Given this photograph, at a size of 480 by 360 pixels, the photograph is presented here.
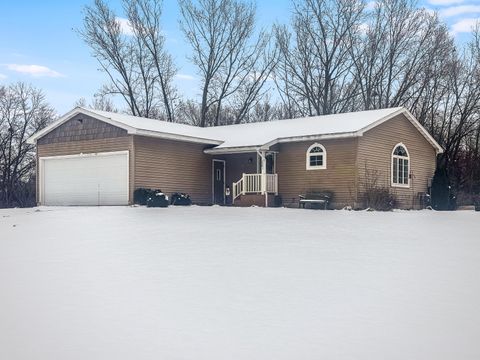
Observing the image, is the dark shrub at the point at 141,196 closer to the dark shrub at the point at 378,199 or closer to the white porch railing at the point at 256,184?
the white porch railing at the point at 256,184

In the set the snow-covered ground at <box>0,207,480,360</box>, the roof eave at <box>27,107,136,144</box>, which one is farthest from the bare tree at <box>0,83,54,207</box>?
the snow-covered ground at <box>0,207,480,360</box>

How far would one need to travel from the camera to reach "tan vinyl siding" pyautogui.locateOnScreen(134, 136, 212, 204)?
22.8 metres

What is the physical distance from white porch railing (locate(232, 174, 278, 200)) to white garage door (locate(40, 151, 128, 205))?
190 inches

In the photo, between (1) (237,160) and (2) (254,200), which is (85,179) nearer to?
(1) (237,160)

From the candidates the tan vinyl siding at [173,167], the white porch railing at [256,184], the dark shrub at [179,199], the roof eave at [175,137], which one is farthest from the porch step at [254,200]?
the roof eave at [175,137]

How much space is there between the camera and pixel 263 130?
87.2 feet

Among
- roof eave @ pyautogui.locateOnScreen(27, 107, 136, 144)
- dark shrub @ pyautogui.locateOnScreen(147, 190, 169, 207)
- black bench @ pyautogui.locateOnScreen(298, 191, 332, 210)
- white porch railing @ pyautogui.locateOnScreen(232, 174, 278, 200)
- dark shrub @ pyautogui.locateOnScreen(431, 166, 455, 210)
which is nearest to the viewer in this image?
dark shrub @ pyautogui.locateOnScreen(147, 190, 169, 207)

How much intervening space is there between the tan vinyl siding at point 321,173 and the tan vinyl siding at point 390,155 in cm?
40

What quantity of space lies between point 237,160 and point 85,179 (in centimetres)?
677

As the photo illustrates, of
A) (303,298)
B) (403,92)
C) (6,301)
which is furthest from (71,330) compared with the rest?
(403,92)

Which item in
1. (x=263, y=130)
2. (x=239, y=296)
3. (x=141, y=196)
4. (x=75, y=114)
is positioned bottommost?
(x=239, y=296)

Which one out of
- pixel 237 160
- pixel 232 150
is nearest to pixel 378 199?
pixel 232 150

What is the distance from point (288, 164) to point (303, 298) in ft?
56.3

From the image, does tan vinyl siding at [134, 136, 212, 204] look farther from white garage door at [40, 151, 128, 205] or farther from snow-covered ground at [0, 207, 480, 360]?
snow-covered ground at [0, 207, 480, 360]
